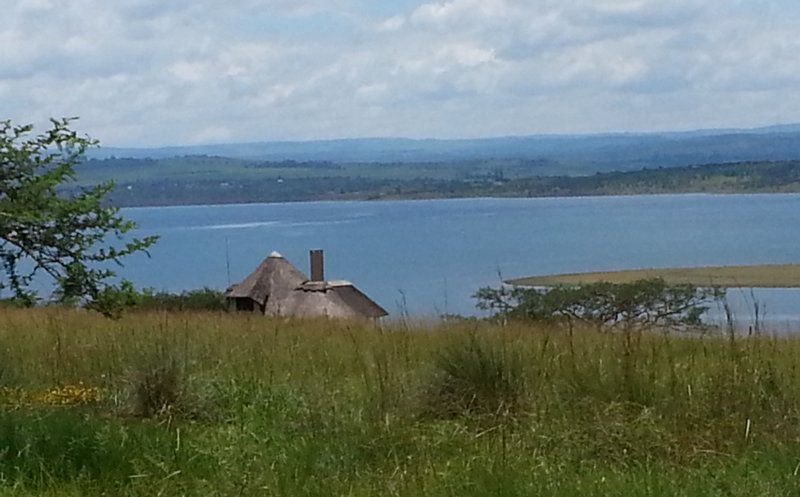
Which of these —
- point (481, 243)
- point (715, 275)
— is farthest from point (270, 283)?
point (481, 243)

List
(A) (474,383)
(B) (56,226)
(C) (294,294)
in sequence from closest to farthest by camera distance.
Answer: (B) (56,226), (A) (474,383), (C) (294,294)

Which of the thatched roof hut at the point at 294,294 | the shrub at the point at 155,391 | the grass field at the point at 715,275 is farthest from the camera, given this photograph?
the grass field at the point at 715,275

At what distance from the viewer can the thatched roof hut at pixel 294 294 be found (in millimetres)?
17266

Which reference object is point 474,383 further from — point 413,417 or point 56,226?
point 56,226

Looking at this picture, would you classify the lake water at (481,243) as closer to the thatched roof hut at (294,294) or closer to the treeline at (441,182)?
the thatched roof hut at (294,294)

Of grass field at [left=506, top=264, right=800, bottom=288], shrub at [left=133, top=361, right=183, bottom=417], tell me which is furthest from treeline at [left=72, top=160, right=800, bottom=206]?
shrub at [left=133, top=361, right=183, bottom=417]

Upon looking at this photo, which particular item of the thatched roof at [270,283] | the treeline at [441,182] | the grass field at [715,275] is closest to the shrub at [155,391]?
the thatched roof at [270,283]

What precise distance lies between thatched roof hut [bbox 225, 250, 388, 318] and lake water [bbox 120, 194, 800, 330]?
5.09 feet

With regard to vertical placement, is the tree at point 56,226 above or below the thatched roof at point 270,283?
above

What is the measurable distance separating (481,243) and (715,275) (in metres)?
50.2

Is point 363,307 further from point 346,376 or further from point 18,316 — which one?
point 346,376

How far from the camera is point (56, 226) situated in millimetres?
5688

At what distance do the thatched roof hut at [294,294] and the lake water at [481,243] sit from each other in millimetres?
1553

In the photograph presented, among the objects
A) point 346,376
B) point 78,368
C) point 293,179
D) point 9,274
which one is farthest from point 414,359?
point 293,179
